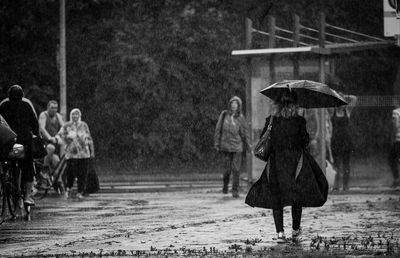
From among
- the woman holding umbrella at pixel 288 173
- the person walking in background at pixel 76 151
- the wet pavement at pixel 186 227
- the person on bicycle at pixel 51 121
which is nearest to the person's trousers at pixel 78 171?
the person walking in background at pixel 76 151

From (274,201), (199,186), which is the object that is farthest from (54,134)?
(274,201)

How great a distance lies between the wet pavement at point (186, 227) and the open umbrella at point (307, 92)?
1.46 metres

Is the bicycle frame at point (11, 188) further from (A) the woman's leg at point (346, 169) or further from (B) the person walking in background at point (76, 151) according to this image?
(A) the woman's leg at point (346, 169)

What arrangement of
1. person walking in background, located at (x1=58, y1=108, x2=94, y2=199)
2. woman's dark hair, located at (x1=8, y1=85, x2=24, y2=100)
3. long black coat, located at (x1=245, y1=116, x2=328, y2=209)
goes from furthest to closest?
person walking in background, located at (x1=58, y1=108, x2=94, y2=199) < woman's dark hair, located at (x1=8, y1=85, x2=24, y2=100) < long black coat, located at (x1=245, y1=116, x2=328, y2=209)

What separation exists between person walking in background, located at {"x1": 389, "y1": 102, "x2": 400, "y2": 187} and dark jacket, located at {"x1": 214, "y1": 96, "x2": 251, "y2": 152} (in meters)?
3.04

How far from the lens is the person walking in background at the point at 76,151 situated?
70.3 feet

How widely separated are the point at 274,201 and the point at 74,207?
7.19m

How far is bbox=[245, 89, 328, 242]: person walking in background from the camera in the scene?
11781 millimetres

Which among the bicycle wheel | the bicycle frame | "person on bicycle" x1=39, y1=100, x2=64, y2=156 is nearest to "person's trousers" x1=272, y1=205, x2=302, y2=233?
the bicycle frame

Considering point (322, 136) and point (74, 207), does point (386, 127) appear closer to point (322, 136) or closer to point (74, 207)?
point (322, 136)

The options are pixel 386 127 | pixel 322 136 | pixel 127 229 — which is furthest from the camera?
pixel 386 127

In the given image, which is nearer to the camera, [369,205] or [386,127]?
[369,205]

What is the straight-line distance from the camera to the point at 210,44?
33.5 metres

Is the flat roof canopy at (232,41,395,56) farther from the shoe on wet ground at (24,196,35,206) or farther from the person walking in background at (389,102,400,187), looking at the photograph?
the shoe on wet ground at (24,196,35,206)
